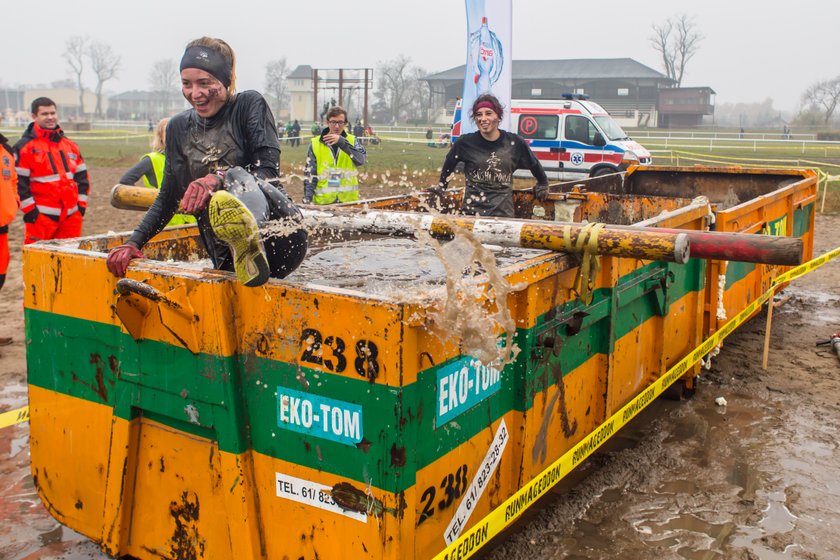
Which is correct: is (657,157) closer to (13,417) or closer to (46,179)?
(46,179)

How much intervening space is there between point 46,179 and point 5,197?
0.52 m

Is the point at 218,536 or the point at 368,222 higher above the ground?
the point at 368,222

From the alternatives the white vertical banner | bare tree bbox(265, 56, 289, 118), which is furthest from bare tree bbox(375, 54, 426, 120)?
the white vertical banner

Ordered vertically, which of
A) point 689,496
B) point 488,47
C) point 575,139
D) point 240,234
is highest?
point 488,47

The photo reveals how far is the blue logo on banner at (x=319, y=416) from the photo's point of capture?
2426 mm

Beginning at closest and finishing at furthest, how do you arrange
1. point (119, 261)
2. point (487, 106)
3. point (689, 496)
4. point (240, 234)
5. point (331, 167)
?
point (240, 234)
point (119, 261)
point (689, 496)
point (487, 106)
point (331, 167)

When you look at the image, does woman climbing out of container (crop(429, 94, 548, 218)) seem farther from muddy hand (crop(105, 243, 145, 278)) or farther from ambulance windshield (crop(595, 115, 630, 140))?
ambulance windshield (crop(595, 115, 630, 140))

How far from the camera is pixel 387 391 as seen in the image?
2.33 metres

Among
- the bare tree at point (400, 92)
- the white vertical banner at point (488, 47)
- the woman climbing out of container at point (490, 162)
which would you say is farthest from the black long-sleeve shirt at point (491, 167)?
the bare tree at point (400, 92)

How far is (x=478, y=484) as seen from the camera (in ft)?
9.49

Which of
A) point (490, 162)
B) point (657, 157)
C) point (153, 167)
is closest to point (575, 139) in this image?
point (657, 157)

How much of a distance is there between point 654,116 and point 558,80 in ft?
30.7

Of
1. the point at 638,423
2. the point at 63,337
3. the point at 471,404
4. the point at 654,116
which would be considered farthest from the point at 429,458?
the point at 654,116

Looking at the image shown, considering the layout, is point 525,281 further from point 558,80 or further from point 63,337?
point 558,80
